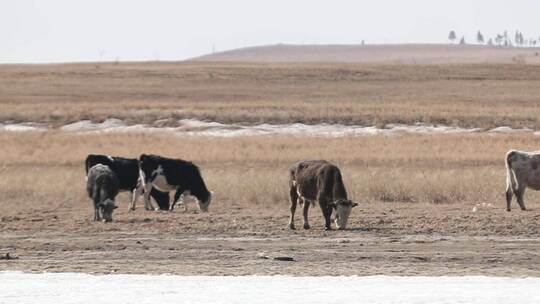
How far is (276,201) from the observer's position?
86.1 ft

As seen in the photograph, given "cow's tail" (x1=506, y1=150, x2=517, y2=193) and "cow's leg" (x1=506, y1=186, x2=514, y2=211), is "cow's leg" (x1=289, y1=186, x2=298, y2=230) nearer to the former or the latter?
"cow's leg" (x1=506, y1=186, x2=514, y2=211)

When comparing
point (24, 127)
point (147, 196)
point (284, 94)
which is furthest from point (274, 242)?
Answer: point (284, 94)

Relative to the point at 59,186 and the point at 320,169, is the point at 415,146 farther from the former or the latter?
the point at 320,169

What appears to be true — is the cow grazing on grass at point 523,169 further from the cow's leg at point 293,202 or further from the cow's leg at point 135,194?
the cow's leg at point 135,194

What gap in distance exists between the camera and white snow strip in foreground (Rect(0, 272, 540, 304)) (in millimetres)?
13984

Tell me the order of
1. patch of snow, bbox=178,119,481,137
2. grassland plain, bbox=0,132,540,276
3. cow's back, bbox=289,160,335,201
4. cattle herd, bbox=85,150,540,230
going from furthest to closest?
patch of snow, bbox=178,119,481,137
cow's back, bbox=289,160,335,201
cattle herd, bbox=85,150,540,230
grassland plain, bbox=0,132,540,276

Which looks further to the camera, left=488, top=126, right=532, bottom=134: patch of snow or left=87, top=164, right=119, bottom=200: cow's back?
left=488, top=126, right=532, bottom=134: patch of snow

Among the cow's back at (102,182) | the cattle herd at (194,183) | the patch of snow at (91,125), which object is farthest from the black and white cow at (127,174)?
the patch of snow at (91,125)

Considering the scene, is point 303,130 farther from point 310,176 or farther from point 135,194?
point 310,176

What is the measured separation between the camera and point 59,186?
2878cm

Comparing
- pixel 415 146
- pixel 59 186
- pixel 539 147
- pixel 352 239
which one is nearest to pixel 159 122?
pixel 415 146

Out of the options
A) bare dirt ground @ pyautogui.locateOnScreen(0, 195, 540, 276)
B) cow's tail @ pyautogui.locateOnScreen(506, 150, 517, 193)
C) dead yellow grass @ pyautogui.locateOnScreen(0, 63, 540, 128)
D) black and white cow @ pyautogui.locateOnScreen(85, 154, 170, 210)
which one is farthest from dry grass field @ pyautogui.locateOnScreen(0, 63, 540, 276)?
black and white cow @ pyautogui.locateOnScreen(85, 154, 170, 210)

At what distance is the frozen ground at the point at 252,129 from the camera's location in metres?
52.7

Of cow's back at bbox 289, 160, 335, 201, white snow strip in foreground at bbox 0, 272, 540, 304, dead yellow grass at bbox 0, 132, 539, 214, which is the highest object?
cow's back at bbox 289, 160, 335, 201
